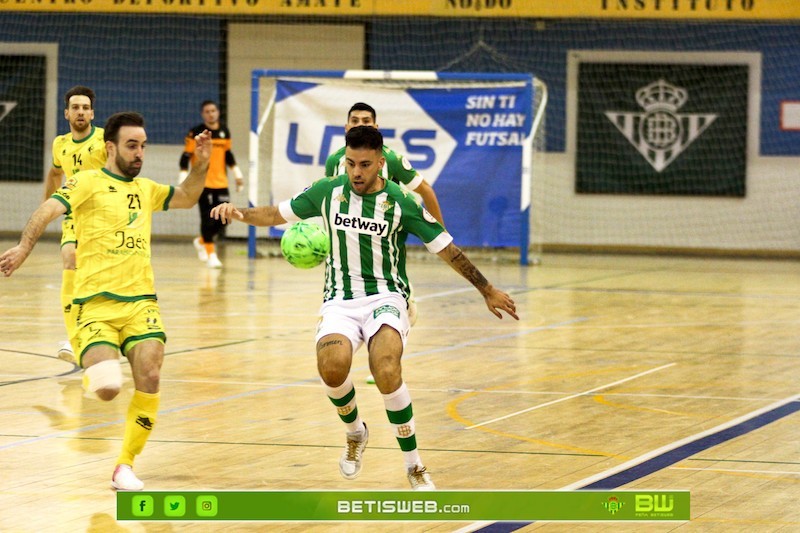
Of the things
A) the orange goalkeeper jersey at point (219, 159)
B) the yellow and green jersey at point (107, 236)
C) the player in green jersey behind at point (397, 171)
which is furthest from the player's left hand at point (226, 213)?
the orange goalkeeper jersey at point (219, 159)

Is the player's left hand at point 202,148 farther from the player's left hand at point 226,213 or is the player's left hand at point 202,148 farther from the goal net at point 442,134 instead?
the goal net at point 442,134

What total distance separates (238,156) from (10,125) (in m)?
4.67

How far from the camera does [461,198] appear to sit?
22172mm

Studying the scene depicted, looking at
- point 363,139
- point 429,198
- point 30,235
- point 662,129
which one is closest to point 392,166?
point 429,198

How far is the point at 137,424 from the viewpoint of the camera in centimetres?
695

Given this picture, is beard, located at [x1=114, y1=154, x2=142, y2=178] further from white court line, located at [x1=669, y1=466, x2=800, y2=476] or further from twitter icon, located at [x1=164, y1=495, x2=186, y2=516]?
white court line, located at [x1=669, y1=466, x2=800, y2=476]

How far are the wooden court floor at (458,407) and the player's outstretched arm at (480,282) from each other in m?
0.96

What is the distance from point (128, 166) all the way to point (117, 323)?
0.85 metres

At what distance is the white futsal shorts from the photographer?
7.20 metres

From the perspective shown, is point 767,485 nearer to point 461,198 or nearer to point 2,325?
point 2,325

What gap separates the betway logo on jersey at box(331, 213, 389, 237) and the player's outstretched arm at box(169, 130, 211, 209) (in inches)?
31.8

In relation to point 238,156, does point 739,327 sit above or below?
below

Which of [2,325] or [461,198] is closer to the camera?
[2,325]

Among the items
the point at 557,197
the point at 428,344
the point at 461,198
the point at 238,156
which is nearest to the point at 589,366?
the point at 428,344
